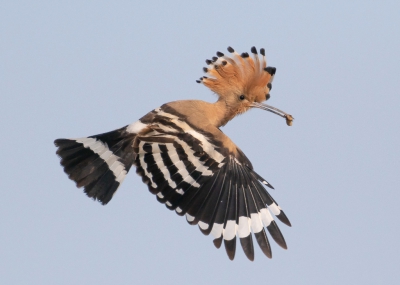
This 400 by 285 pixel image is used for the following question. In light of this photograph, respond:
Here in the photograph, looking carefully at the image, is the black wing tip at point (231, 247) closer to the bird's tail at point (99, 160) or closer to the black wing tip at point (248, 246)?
the black wing tip at point (248, 246)

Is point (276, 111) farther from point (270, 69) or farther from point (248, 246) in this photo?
point (248, 246)

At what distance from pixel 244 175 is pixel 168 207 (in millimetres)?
456

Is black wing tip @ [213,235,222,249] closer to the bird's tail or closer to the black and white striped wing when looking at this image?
the black and white striped wing

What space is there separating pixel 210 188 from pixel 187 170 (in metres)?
0.16

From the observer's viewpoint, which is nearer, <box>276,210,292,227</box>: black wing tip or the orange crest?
<box>276,210,292,227</box>: black wing tip

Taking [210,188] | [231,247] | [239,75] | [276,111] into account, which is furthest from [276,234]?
[239,75]

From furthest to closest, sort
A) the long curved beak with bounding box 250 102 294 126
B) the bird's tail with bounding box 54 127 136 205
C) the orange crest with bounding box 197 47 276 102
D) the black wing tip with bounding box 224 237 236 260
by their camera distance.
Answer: the long curved beak with bounding box 250 102 294 126 → the orange crest with bounding box 197 47 276 102 → the bird's tail with bounding box 54 127 136 205 → the black wing tip with bounding box 224 237 236 260

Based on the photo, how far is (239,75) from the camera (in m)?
4.63

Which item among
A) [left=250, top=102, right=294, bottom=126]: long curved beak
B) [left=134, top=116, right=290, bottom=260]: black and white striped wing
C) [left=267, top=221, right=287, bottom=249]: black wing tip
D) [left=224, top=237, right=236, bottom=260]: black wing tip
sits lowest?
[left=224, top=237, right=236, bottom=260]: black wing tip

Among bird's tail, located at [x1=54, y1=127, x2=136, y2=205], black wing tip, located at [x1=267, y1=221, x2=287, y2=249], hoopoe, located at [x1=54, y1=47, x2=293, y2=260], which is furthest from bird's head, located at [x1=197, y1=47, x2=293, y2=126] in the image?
black wing tip, located at [x1=267, y1=221, x2=287, y2=249]

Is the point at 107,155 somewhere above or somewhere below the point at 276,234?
above

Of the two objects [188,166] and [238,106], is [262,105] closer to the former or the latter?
[238,106]

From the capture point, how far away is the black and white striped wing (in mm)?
3982

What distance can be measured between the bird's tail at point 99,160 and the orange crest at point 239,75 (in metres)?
0.71
